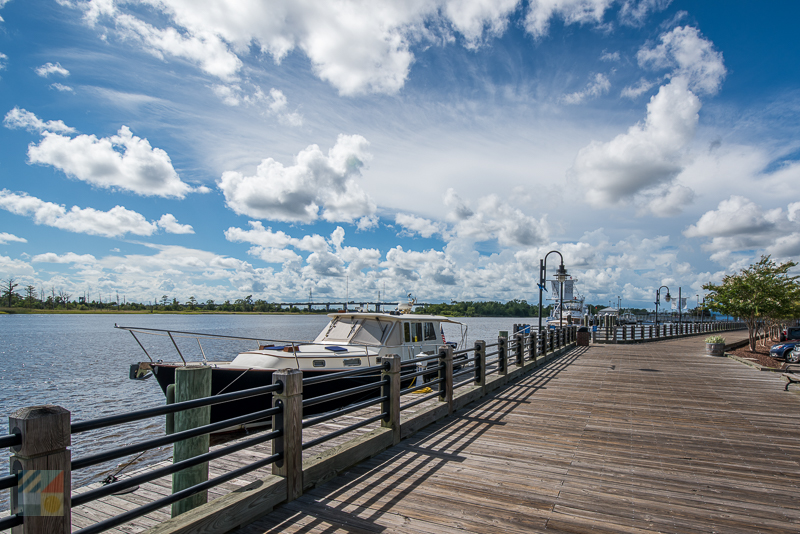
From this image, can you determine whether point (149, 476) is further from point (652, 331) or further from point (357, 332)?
point (652, 331)

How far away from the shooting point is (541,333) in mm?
17438

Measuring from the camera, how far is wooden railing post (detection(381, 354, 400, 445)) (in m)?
5.82

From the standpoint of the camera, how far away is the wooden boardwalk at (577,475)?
381cm

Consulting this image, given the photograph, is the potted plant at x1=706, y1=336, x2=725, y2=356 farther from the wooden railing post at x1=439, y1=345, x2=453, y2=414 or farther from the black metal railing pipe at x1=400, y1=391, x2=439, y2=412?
the black metal railing pipe at x1=400, y1=391, x2=439, y2=412

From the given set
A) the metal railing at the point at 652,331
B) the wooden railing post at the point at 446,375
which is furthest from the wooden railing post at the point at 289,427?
the metal railing at the point at 652,331

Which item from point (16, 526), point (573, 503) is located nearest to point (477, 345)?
point (573, 503)

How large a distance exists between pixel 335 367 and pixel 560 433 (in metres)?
6.99

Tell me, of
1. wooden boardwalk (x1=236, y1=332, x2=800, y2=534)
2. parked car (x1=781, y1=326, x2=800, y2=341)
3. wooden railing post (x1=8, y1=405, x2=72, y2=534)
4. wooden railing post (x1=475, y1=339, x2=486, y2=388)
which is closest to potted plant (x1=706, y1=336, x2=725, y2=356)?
parked car (x1=781, y1=326, x2=800, y2=341)

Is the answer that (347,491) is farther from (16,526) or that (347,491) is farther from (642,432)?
(642,432)

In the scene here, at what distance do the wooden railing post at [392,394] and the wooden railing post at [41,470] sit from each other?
12.4ft

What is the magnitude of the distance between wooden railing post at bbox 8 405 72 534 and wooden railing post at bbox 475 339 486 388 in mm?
7701

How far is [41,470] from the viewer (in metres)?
2.35

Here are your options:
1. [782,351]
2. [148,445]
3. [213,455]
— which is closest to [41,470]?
[148,445]

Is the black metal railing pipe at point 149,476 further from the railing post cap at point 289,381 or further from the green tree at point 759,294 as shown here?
the green tree at point 759,294
